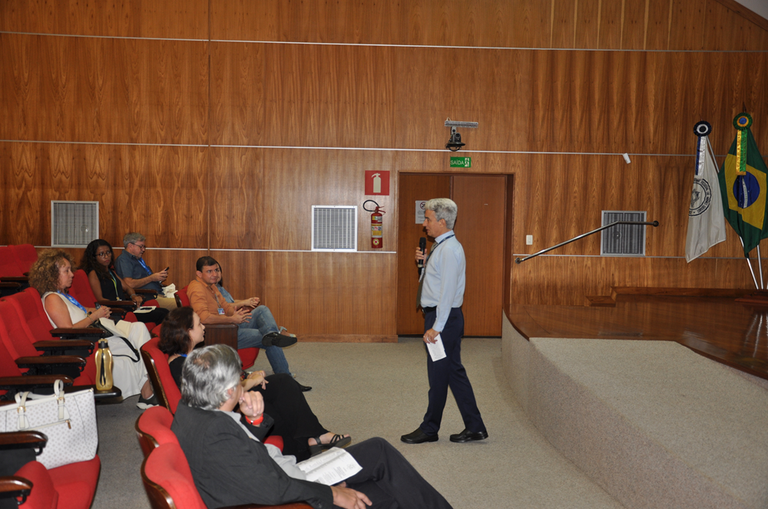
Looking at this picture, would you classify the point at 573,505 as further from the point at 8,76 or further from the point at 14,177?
the point at 8,76

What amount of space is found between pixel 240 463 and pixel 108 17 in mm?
6771

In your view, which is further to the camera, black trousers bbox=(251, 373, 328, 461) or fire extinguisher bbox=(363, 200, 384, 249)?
fire extinguisher bbox=(363, 200, 384, 249)

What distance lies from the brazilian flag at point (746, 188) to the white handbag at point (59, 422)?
7.14 meters

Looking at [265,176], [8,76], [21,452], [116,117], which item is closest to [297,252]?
[265,176]

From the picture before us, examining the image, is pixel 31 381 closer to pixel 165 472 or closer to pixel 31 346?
pixel 31 346

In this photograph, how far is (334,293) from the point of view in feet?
24.1

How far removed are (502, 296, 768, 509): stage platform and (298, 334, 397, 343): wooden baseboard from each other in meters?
2.21

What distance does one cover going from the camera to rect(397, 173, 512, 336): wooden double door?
25.0 feet

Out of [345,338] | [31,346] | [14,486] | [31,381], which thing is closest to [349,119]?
[345,338]

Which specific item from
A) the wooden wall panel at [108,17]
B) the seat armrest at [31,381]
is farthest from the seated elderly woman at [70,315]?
the wooden wall panel at [108,17]

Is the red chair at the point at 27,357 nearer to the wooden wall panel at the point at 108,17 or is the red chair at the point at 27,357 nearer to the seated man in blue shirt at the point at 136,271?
the seated man in blue shirt at the point at 136,271

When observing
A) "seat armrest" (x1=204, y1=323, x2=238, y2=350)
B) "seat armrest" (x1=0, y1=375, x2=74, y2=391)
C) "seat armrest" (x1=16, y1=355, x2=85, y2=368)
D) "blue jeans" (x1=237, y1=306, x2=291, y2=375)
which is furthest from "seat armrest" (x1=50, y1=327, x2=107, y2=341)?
"blue jeans" (x1=237, y1=306, x2=291, y2=375)

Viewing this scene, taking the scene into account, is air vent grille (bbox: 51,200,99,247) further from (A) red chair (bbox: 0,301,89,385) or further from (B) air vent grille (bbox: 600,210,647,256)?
(B) air vent grille (bbox: 600,210,647,256)

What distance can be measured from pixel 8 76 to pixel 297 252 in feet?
13.2
